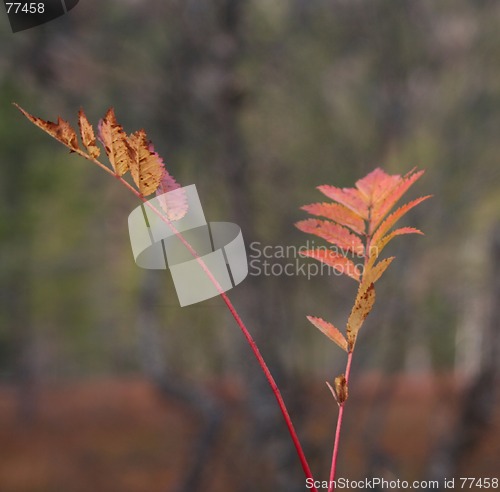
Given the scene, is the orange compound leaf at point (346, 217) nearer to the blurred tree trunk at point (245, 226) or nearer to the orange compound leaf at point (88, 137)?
the orange compound leaf at point (88, 137)

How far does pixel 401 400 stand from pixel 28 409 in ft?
22.6

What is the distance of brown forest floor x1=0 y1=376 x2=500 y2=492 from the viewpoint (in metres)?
5.93

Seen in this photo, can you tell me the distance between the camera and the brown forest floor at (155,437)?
593cm

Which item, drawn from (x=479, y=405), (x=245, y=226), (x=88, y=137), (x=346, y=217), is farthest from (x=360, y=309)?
(x=479, y=405)

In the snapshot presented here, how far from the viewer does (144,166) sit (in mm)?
469

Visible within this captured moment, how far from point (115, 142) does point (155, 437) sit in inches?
Result: 435

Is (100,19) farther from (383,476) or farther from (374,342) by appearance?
(383,476)

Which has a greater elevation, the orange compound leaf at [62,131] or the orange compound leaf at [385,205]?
the orange compound leaf at [62,131]

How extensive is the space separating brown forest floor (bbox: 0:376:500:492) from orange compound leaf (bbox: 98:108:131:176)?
13.5 ft

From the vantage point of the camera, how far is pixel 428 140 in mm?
5508

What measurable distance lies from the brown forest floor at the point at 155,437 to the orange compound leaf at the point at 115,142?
4124 millimetres

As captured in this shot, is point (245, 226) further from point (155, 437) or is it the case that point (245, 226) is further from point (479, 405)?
point (155, 437)

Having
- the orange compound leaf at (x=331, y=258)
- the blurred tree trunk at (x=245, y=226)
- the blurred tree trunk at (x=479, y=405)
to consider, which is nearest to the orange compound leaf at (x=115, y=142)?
the orange compound leaf at (x=331, y=258)

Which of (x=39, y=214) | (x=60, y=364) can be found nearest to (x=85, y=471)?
(x=39, y=214)
